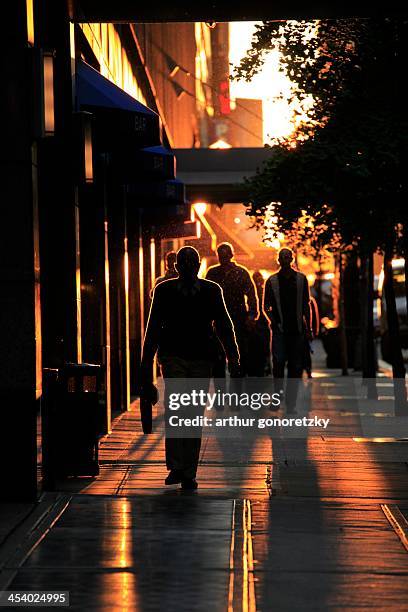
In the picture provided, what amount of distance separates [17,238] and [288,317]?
725 cm

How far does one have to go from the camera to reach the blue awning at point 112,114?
13.8m

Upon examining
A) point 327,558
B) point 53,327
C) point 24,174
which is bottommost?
point 327,558

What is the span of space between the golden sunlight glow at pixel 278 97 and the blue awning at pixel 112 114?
5.89 feet

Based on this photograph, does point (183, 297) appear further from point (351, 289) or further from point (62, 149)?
point (351, 289)

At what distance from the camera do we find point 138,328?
23.7 meters

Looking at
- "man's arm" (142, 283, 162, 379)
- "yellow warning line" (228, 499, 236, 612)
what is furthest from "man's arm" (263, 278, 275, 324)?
"yellow warning line" (228, 499, 236, 612)

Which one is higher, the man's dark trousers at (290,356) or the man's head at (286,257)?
the man's head at (286,257)

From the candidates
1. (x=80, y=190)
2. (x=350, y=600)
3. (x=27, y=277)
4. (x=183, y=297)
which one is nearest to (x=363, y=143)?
(x=80, y=190)

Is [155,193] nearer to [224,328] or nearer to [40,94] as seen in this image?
[224,328]

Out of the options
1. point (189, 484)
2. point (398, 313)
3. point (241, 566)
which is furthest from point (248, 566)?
point (398, 313)

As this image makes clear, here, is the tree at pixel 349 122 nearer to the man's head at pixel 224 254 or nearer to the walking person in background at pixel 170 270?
the man's head at pixel 224 254

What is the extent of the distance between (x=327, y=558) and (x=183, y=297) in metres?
3.48

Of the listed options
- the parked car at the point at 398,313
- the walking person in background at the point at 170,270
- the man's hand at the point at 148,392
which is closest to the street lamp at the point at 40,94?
the man's hand at the point at 148,392

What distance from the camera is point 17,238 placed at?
1035cm
